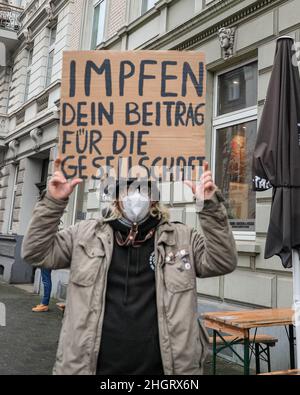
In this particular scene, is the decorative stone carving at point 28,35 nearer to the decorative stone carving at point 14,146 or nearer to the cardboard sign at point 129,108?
the decorative stone carving at point 14,146

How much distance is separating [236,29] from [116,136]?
471 centimetres

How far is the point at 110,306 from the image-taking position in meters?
2.12

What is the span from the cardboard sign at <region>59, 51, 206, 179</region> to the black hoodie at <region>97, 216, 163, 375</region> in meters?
0.65

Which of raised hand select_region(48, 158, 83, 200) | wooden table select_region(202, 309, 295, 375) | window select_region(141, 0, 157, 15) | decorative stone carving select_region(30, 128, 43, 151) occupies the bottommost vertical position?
wooden table select_region(202, 309, 295, 375)

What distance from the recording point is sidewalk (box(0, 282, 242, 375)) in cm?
508

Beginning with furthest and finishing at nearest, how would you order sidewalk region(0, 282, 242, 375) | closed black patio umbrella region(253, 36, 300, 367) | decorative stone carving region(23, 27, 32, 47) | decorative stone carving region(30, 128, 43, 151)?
1. decorative stone carving region(23, 27, 32, 47)
2. decorative stone carving region(30, 128, 43, 151)
3. sidewalk region(0, 282, 242, 375)
4. closed black patio umbrella region(253, 36, 300, 367)

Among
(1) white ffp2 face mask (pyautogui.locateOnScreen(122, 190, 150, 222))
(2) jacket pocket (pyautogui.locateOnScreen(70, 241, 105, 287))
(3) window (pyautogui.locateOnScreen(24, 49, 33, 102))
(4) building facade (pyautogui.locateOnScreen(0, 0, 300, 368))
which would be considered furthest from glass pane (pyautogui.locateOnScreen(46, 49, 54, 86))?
(2) jacket pocket (pyautogui.locateOnScreen(70, 241, 105, 287))

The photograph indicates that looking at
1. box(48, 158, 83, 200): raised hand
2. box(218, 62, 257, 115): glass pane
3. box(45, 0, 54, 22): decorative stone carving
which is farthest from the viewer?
box(45, 0, 54, 22): decorative stone carving

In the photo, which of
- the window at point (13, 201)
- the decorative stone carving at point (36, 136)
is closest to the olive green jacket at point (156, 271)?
the decorative stone carving at point (36, 136)

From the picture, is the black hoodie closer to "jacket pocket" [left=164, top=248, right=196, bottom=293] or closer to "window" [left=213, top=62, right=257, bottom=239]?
"jacket pocket" [left=164, top=248, right=196, bottom=293]

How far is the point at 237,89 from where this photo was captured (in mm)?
6832

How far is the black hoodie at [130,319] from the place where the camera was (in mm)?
2064

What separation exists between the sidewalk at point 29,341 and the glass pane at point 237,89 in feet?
12.5

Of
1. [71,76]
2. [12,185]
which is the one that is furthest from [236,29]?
[12,185]
